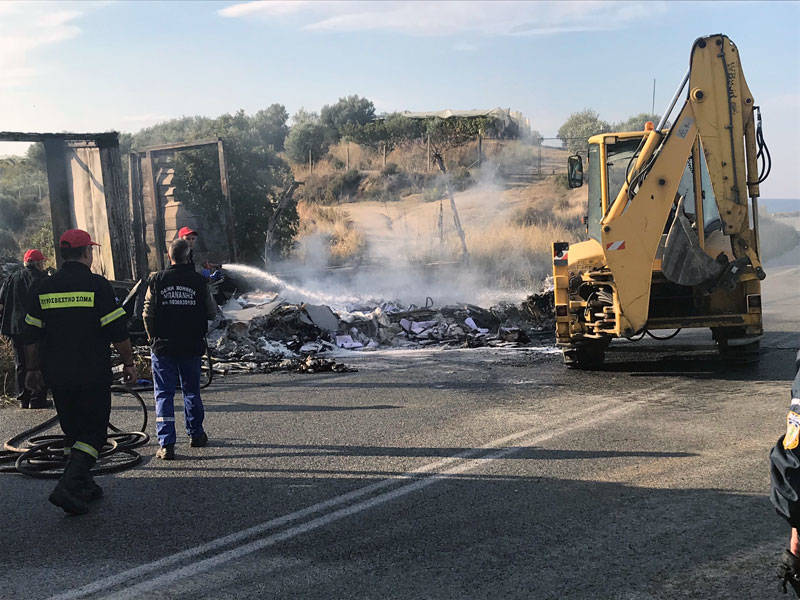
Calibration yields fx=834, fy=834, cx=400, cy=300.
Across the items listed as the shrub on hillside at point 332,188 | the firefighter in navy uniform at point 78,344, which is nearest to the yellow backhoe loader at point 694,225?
the firefighter in navy uniform at point 78,344

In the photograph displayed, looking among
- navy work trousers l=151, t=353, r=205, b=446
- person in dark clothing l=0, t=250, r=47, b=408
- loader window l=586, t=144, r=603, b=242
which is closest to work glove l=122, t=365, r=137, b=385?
navy work trousers l=151, t=353, r=205, b=446

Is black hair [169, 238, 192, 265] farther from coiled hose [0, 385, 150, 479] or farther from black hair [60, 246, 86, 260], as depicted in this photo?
coiled hose [0, 385, 150, 479]

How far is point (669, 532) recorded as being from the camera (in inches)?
194

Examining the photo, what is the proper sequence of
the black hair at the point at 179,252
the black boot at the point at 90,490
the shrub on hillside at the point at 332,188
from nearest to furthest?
the black boot at the point at 90,490 < the black hair at the point at 179,252 < the shrub on hillside at the point at 332,188

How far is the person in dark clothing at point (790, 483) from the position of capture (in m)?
3.01

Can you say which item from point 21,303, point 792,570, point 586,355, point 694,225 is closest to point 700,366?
point 586,355

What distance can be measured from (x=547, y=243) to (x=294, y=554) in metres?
22.8

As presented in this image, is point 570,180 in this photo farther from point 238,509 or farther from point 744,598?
point 744,598

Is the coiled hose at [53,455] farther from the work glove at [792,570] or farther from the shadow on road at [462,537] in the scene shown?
the work glove at [792,570]

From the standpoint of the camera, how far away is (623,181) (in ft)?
37.3

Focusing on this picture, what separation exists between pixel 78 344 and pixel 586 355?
7063mm

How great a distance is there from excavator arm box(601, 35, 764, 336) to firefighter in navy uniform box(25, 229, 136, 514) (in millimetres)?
6150

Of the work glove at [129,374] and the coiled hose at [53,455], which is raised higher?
the work glove at [129,374]

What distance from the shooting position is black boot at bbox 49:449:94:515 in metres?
5.57
